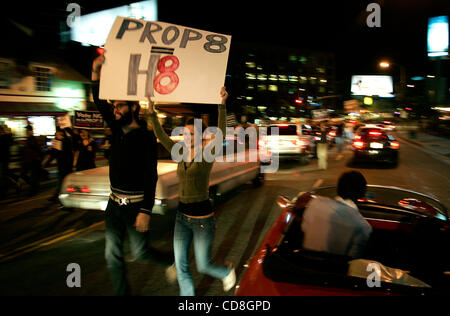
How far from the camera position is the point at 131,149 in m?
3.06

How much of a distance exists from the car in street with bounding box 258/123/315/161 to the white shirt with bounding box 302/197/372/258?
1219 cm

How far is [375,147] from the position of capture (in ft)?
47.9

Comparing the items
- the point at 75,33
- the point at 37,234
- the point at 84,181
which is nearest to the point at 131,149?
the point at 84,181

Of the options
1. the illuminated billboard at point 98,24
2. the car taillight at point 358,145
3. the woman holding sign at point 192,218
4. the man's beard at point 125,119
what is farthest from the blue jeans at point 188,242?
the illuminated billboard at point 98,24

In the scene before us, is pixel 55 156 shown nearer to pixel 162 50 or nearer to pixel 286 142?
pixel 162 50

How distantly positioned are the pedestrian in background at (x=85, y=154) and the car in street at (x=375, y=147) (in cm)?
1083

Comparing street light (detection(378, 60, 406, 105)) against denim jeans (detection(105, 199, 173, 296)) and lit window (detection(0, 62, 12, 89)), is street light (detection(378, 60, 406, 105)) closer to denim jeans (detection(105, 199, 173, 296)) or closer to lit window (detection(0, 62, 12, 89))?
lit window (detection(0, 62, 12, 89))

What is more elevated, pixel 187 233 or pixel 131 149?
pixel 131 149

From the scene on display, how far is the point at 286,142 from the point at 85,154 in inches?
351

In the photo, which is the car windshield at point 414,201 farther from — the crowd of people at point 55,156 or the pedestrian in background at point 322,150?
the pedestrian in background at point 322,150

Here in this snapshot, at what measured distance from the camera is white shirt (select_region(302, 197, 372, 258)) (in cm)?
261

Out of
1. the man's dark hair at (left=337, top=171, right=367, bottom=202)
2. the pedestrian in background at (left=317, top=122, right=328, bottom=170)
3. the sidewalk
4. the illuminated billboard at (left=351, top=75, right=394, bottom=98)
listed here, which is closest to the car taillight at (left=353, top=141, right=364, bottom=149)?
the pedestrian in background at (left=317, top=122, right=328, bottom=170)
